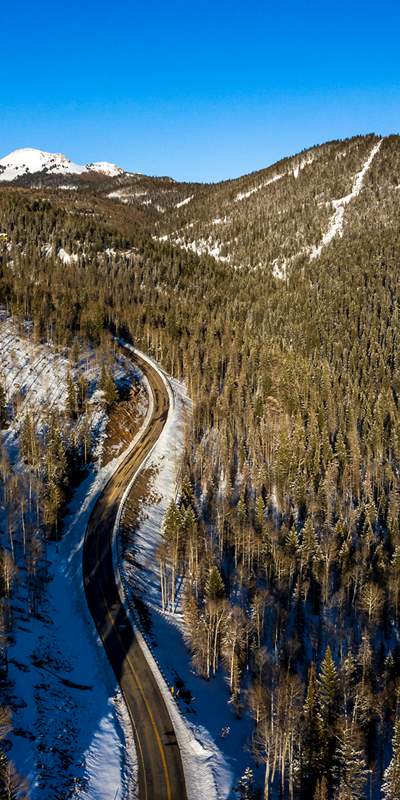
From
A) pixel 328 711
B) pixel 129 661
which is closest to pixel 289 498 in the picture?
pixel 129 661

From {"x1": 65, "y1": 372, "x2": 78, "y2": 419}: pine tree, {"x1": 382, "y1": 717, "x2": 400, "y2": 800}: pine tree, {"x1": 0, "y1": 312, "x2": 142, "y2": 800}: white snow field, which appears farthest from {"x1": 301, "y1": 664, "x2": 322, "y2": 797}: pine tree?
{"x1": 65, "y1": 372, "x2": 78, "y2": 419}: pine tree

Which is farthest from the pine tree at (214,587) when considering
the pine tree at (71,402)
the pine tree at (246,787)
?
the pine tree at (71,402)

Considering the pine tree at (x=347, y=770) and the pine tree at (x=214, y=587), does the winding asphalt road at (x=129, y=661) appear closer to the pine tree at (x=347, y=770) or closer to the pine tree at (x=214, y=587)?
the pine tree at (x=214, y=587)

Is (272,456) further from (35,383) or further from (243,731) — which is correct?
(243,731)

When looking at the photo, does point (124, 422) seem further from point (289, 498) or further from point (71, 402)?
point (289, 498)

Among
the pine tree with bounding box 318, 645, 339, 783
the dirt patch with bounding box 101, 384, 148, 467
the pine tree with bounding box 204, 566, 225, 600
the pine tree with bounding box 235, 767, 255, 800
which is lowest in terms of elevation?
the pine tree with bounding box 235, 767, 255, 800

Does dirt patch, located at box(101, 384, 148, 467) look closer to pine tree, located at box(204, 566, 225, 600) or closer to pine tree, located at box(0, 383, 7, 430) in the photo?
pine tree, located at box(0, 383, 7, 430)

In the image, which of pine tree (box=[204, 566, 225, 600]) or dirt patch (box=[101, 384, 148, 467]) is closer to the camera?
pine tree (box=[204, 566, 225, 600])

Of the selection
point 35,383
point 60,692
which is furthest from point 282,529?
point 35,383
